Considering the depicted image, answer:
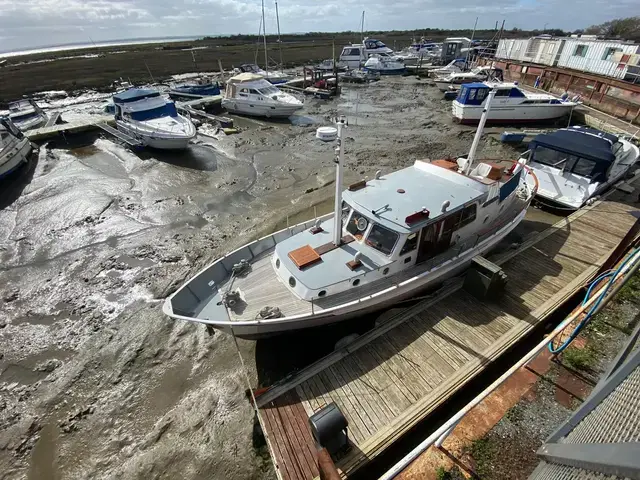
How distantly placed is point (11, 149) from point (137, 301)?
15048mm

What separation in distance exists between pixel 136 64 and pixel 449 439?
71.8 meters

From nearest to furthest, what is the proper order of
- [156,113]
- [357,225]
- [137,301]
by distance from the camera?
[357,225], [137,301], [156,113]

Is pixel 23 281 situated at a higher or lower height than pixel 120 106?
Answer: lower

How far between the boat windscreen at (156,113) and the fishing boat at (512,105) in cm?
2078

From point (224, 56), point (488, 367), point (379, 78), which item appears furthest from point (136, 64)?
point (488, 367)

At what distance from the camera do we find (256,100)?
2533 cm

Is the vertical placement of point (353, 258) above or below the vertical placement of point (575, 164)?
below

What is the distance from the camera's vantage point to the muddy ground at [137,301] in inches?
254

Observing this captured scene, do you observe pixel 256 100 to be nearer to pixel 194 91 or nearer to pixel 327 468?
pixel 194 91

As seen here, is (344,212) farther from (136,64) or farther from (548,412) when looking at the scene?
(136,64)

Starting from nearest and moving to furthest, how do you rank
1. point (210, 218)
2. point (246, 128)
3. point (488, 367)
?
point (488, 367) → point (210, 218) → point (246, 128)

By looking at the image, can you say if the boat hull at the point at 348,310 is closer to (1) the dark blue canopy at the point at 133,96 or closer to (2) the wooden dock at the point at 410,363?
(2) the wooden dock at the point at 410,363

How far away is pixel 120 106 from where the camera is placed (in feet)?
67.6

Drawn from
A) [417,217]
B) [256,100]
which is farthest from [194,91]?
[417,217]
